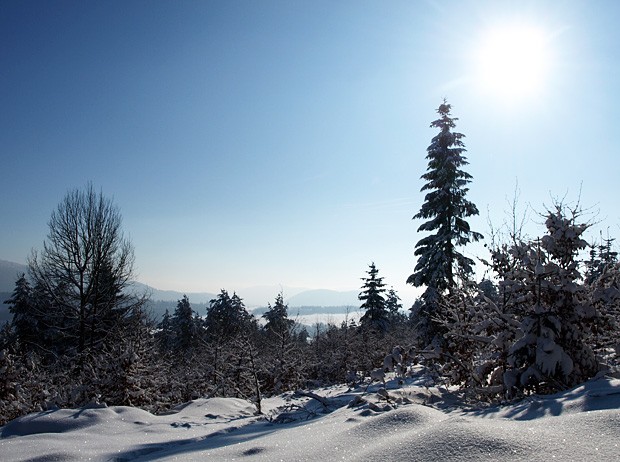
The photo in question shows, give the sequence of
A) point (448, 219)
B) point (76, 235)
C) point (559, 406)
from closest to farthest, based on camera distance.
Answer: point (559, 406), point (76, 235), point (448, 219)

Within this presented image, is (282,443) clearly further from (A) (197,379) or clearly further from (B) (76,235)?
(A) (197,379)

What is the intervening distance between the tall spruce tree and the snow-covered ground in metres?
11.6

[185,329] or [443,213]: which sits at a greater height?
[443,213]

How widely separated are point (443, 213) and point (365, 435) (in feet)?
49.5

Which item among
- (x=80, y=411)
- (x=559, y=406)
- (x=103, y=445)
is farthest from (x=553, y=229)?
(x=80, y=411)

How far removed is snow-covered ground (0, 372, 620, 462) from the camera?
6.26ft

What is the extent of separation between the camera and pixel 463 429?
Answer: 213 cm

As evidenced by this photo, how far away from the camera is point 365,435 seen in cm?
262

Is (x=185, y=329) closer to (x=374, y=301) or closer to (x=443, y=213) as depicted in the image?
(x=374, y=301)

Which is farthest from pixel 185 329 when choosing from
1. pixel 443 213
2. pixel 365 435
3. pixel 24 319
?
pixel 365 435

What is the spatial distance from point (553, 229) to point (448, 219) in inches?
429

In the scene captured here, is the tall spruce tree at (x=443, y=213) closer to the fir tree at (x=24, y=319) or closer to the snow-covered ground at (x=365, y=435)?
the snow-covered ground at (x=365, y=435)

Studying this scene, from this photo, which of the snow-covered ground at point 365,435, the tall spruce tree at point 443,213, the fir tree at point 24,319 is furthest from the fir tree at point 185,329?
the snow-covered ground at point 365,435

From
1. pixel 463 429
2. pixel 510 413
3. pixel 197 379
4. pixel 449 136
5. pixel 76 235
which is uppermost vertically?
pixel 449 136
